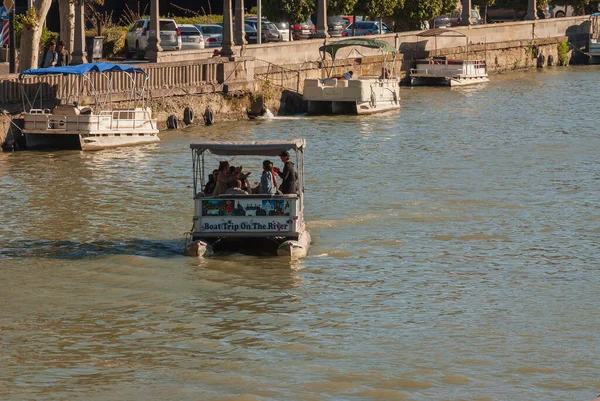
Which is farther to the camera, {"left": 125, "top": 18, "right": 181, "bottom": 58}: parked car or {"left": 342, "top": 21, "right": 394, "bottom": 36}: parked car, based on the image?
{"left": 342, "top": 21, "right": 394, "bottom": 36}: parked car

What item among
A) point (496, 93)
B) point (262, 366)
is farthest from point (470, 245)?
point (496, 93)

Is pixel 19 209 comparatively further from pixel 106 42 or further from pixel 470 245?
pixel 106 42

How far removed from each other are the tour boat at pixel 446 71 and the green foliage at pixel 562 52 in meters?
14.2

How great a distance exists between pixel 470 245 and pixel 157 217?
22.1 ft

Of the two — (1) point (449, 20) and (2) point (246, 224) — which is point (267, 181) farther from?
(1) point (449, 20)

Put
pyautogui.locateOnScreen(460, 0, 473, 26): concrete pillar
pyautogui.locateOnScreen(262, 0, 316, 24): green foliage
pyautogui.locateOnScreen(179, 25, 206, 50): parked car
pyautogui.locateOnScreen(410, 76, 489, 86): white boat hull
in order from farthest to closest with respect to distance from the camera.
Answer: pyautogui.locateOnScreen(460, 0, 473, 26): concrete pillar
pyautogui.locateOnScreen(262, 0, 316, 24): green foliage
pyautogui.locateOnScreen(410, 76, 489, 86): white boat hull
pyautogui.locateOnScreen(179, 25, 206, 50): parked car

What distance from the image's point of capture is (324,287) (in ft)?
68.9

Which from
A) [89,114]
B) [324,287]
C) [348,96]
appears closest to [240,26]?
[348,96]

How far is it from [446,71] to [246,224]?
3917 centimetres

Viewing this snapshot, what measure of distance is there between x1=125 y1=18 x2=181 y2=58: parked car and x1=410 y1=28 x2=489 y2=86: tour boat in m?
12.4

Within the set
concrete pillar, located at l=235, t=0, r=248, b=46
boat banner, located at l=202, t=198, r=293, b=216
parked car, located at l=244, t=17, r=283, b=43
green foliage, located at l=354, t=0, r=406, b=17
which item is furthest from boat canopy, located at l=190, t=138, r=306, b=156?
green foliage, located at l=354, t=0, r=406, b=17

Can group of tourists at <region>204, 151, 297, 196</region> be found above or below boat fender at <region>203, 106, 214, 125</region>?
below

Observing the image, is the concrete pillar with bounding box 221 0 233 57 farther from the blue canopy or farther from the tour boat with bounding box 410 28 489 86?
the tour boat with bounding box 410 28 489 86

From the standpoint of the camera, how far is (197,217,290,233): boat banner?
73.7 ft
